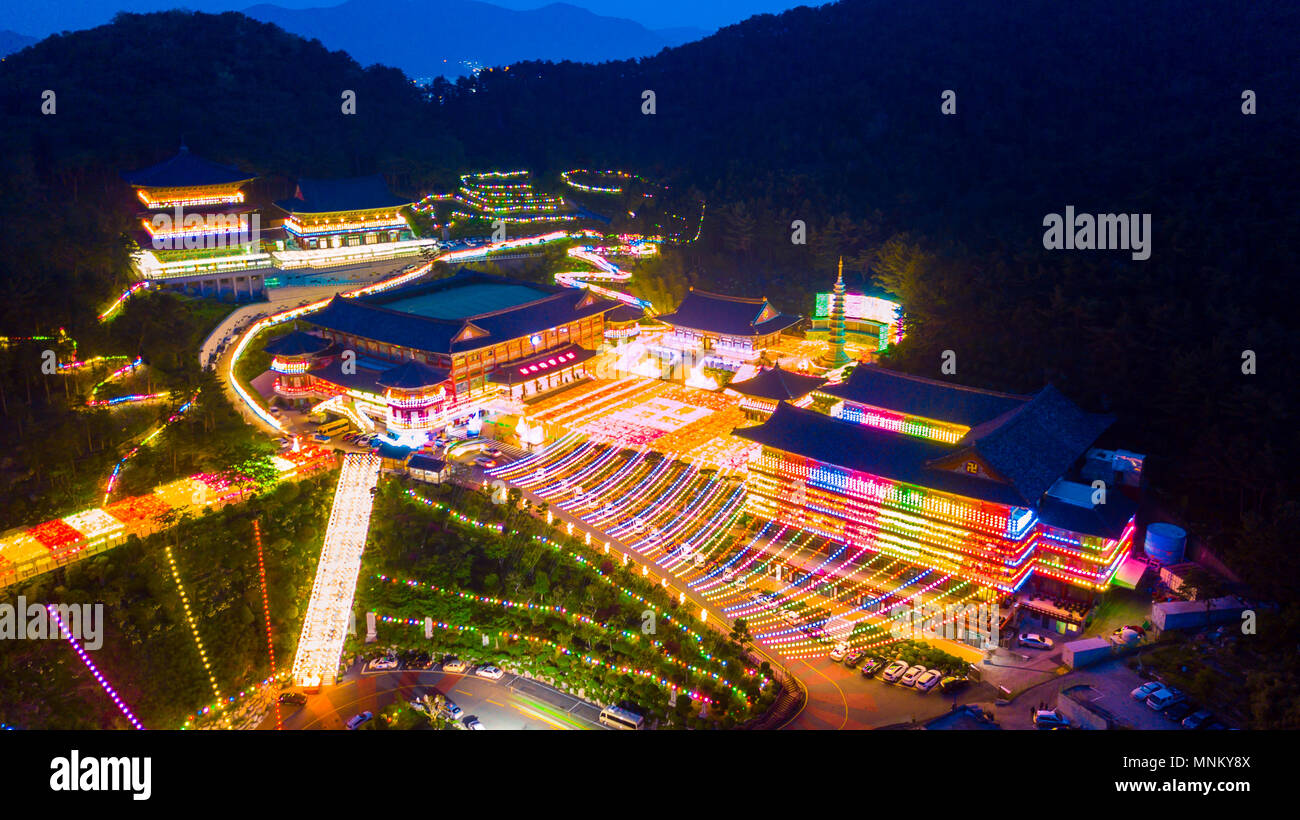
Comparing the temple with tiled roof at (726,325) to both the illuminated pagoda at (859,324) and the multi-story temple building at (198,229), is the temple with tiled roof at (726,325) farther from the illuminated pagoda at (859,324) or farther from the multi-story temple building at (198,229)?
the multi-story temple building at (198,229)

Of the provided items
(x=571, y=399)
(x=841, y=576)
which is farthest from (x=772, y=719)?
(x=571, y=399)

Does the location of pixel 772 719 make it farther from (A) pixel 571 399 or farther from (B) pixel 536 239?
(B) pixel 536 239

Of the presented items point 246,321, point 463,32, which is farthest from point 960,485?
point 463,32

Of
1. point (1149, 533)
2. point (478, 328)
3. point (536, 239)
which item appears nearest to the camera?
point (1149, 533)

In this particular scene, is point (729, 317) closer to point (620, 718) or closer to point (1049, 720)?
point (620, 718)

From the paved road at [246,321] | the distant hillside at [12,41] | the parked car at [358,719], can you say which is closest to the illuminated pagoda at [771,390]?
the paved road at [246,321]

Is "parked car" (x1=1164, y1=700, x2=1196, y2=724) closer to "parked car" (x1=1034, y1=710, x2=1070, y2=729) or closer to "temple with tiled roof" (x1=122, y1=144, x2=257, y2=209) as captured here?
"parked car" (x1=1034, y1=710, x2=1070, y2=729)
